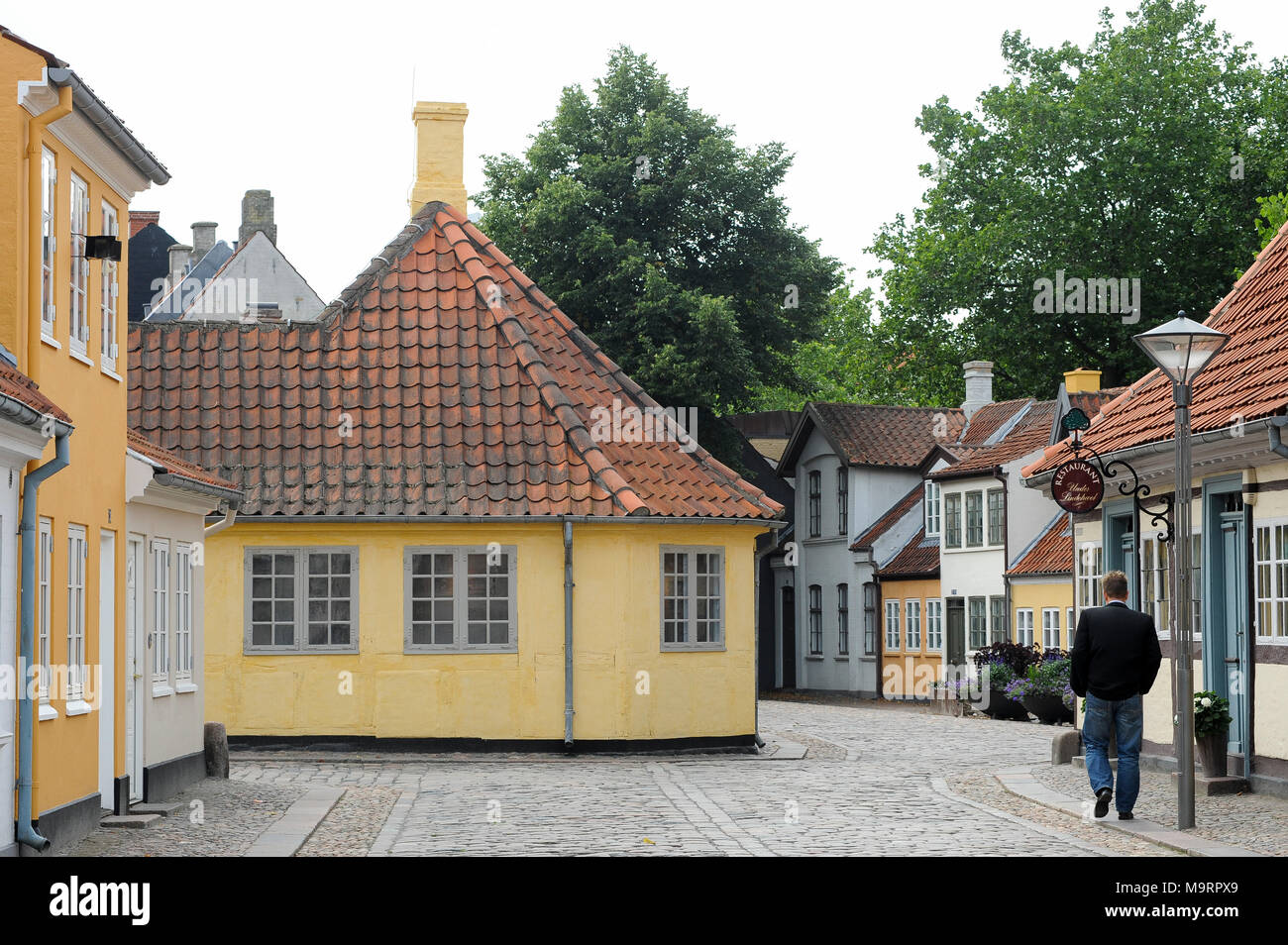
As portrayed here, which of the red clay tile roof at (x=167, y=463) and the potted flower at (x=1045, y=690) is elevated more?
the red clay tile roof at (x=167, y=463)

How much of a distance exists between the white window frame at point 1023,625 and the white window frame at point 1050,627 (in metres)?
0.55

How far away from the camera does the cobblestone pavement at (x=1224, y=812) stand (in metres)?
13.1

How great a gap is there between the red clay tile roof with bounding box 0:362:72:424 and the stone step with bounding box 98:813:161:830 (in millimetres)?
3572

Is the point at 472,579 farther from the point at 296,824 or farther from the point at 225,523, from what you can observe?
the point at 296,824

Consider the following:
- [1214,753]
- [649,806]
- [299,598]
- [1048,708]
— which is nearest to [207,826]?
[649,806]

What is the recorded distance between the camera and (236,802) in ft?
53.9

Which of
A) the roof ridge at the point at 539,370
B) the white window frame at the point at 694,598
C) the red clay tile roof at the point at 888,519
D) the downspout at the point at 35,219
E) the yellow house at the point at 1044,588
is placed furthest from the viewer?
the red clay tile roof at the point at 888,519

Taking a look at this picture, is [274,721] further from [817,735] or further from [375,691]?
[817,735]

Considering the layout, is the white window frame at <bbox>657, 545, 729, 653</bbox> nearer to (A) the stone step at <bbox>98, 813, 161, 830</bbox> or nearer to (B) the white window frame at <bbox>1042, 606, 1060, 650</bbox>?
(A) the stone step at <bbox>98, 813, 161, 830</bbox>

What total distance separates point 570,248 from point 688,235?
3.18 metres

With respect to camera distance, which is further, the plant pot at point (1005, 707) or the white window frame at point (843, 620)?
the white window frame at point (843, 620)

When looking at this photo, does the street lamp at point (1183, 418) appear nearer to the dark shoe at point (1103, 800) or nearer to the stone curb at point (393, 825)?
the dark shoe at point (1103, 800)

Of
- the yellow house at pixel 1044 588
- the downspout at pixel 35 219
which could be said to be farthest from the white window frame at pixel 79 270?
the yellow house at pixel 1044 588

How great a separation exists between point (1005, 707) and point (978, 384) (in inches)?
630
